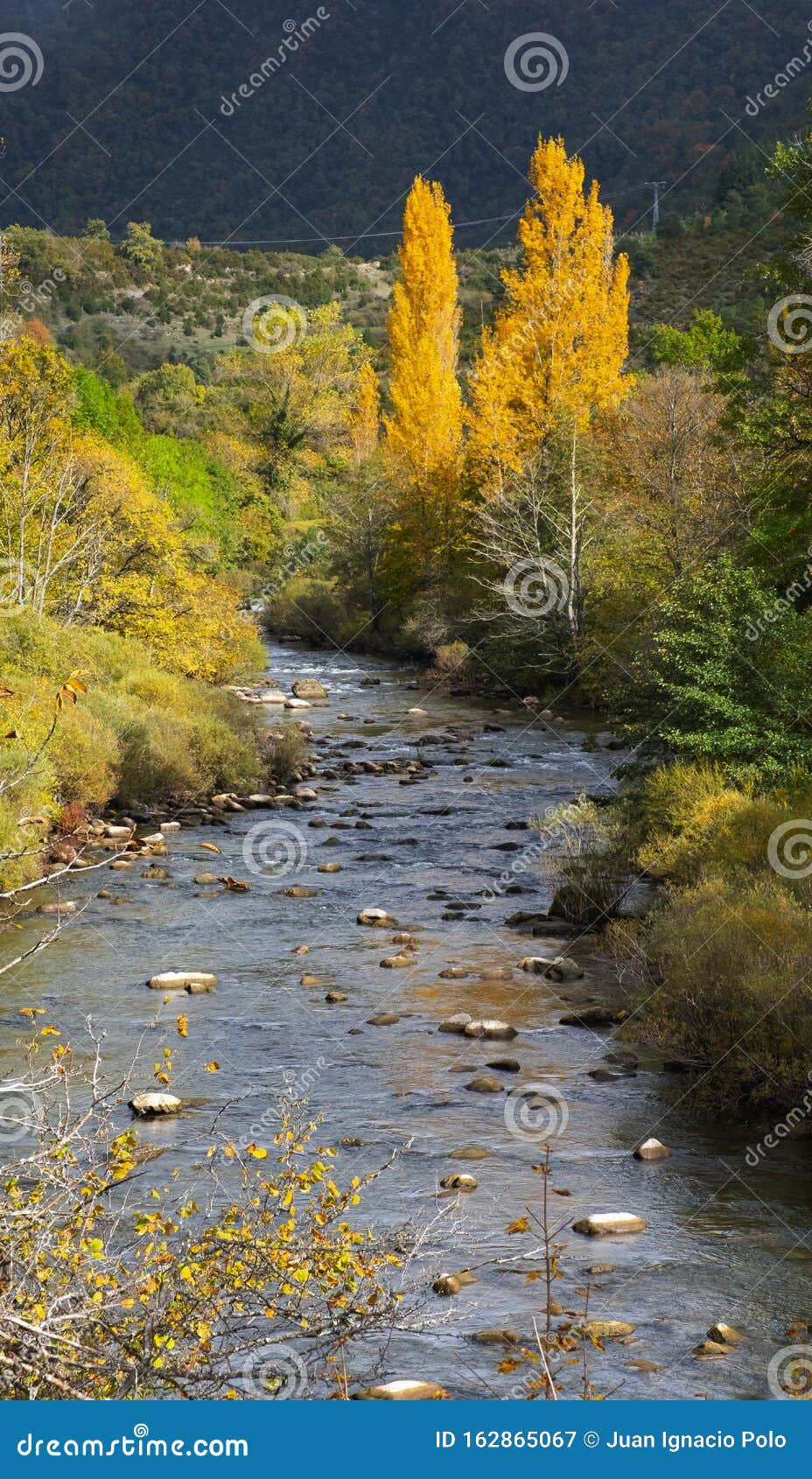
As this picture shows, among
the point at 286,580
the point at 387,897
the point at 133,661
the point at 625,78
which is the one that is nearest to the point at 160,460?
the point at 286,580

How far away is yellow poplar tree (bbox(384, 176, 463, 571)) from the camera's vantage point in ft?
139

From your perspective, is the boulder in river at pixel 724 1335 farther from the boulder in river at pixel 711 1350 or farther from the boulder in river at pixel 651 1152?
the boulder in river at pixel 651 1152

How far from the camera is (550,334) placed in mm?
36625

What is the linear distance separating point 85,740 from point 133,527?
883 cm

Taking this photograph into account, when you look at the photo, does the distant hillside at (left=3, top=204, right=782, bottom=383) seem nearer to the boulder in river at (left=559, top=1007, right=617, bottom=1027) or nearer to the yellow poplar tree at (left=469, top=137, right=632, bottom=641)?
the yellow poplar tree at (left=469, top=137, right=632, bottom=641)

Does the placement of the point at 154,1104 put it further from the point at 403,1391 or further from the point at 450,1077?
the point at 403,1391

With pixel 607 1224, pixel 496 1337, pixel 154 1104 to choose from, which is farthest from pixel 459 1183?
pixel 154 1104

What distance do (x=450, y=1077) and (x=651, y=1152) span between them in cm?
206

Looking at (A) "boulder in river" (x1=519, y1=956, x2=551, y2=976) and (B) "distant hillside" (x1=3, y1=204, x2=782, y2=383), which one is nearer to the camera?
(A) "boulder in river" (x1=519, y1=956, x2=551, y2=976)

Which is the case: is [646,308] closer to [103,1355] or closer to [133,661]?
[133,661]

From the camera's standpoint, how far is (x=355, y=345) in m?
67.3

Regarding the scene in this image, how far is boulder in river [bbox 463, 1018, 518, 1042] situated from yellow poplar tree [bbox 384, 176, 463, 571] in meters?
30.1

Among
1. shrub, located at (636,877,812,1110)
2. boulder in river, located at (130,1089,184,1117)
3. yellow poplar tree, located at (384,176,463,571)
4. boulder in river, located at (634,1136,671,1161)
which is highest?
yellow poplar tree, located at (384,176,463,571)

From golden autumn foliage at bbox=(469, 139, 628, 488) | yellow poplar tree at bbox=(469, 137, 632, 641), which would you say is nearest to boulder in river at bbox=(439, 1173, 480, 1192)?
yellow poplar tree at bbox=(469, 137, 632, 641)
